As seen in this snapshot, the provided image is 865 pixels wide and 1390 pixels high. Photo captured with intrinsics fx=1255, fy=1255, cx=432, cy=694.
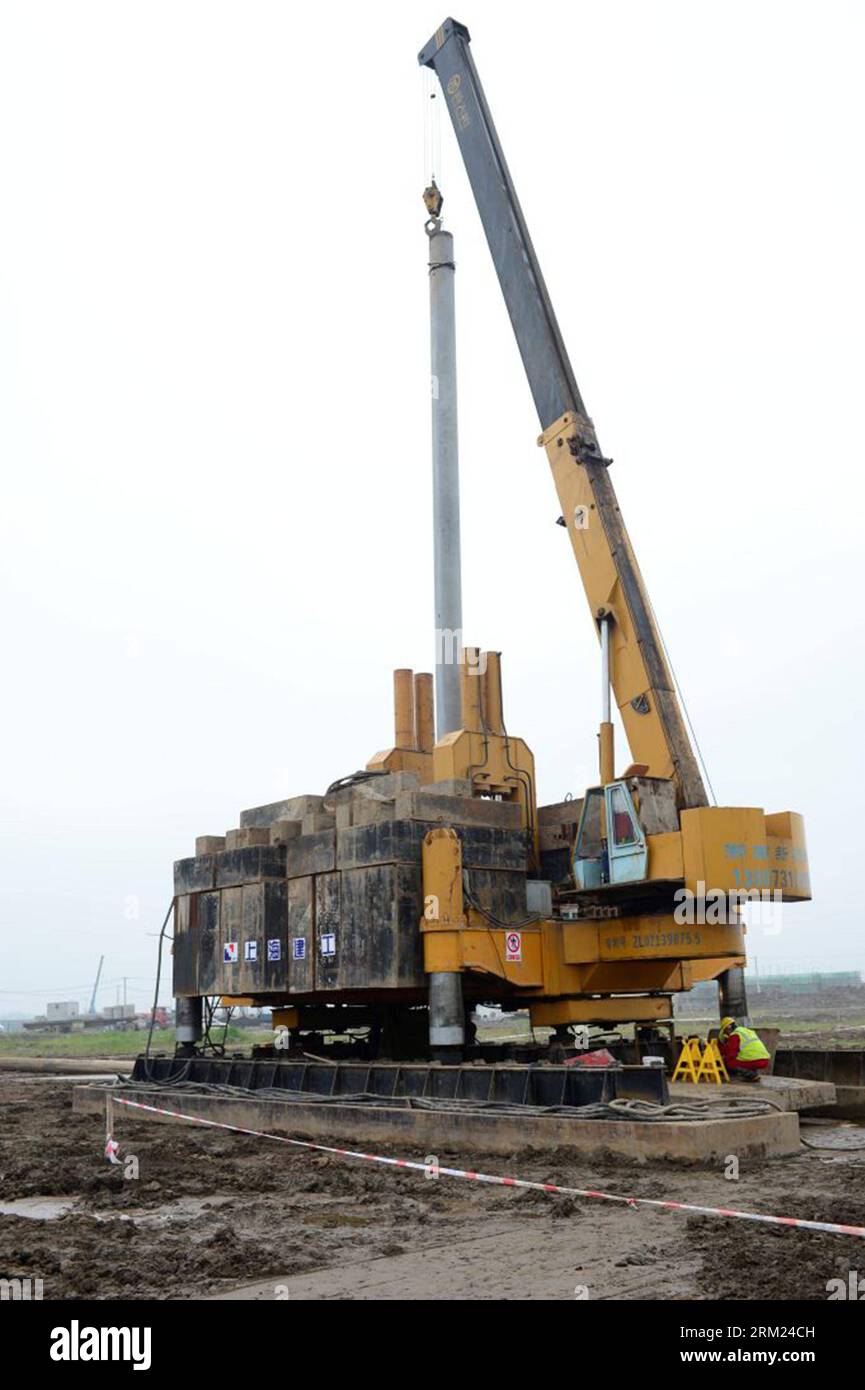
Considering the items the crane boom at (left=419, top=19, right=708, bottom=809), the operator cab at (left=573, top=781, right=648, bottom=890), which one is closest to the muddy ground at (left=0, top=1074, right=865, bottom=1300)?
the operator cab at (left=573, top=781, right=648, bottom=890)

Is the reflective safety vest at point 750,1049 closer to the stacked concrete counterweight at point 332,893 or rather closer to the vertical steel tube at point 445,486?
the stacked concrete counterweight at point 332,893

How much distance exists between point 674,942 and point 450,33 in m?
14.6

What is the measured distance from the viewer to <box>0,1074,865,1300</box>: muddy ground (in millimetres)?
6949

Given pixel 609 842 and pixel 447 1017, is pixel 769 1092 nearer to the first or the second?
pixel 609 842

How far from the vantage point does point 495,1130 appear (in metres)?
12.7

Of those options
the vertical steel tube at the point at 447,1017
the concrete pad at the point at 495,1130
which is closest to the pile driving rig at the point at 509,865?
the vertical steel tube at the point at 447,1017

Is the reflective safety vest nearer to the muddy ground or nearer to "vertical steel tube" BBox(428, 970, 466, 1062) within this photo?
the muddy ground

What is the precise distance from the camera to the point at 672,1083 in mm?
14164

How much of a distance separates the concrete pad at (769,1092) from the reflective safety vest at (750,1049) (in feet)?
0.83

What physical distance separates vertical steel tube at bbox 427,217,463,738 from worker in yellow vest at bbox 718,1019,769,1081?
23.2 feet

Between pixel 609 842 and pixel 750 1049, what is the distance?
2797mm
